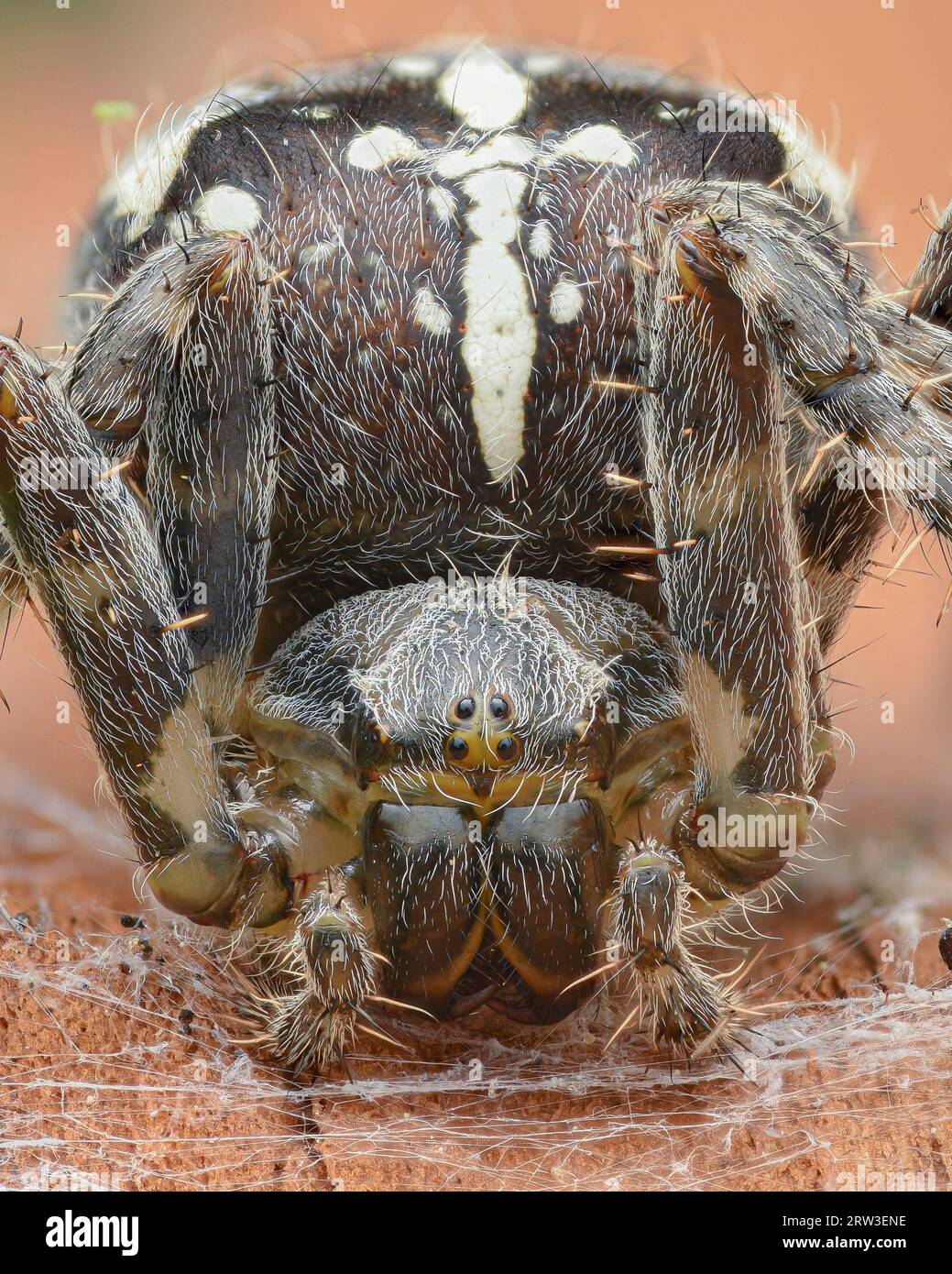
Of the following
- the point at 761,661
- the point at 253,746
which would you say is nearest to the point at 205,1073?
the point at 253,746

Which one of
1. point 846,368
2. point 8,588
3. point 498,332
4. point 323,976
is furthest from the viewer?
point 8,588

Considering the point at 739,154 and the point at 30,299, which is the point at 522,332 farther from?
the point at 30,299

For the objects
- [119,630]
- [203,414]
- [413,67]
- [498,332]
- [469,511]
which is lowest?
[119,630]

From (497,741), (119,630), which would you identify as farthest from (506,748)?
(119,630)

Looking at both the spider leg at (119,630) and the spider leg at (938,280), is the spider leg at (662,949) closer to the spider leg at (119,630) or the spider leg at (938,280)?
the spider leg at (119,630)

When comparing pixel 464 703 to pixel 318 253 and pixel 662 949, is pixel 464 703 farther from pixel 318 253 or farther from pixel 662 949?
pixel 318 253

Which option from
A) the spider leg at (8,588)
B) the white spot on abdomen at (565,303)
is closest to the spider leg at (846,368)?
the white spot on abdomen at (565,303)

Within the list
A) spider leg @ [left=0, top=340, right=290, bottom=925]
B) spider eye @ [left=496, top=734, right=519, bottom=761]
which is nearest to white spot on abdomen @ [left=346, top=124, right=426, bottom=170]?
spider leg @ [left=0, top=340, right=290, bottom=925]
